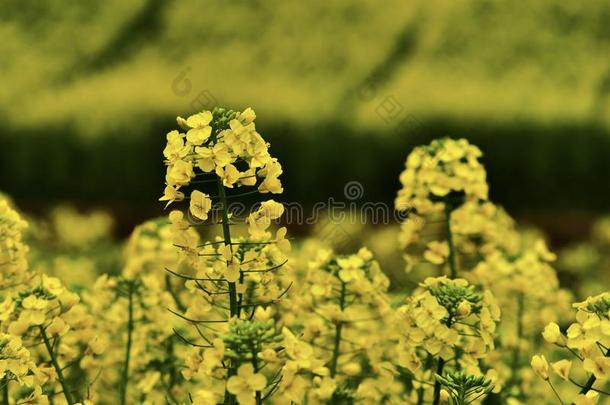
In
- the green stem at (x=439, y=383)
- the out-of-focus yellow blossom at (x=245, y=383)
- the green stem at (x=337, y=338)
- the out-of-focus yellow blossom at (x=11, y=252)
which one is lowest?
the out-of-focus yellow blossom at (x=245, y=383)

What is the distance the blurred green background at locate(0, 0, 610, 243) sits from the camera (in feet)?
26.4

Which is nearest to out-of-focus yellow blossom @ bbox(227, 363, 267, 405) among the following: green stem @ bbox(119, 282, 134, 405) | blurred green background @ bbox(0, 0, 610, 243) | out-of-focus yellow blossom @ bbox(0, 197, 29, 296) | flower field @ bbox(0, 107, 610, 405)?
flower field @ bbox(0, 107, 610, 405)

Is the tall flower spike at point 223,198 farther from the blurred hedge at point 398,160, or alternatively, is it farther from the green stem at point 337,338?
the blurred hedge at point 398,160

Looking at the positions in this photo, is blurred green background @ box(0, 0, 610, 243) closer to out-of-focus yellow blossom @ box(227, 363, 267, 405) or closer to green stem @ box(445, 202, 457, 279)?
green stem @ box(445, 202, 457, 279)

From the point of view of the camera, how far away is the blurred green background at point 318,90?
8.04 meters

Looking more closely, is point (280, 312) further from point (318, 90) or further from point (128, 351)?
point (318, 90)

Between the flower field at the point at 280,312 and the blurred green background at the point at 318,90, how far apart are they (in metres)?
4.42

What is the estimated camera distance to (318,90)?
28.7 feet

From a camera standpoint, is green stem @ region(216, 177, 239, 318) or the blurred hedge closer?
green stem @ region(216, 177, 239, 318)

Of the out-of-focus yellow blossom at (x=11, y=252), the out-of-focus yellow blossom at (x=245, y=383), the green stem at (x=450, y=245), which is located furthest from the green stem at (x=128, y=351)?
the green stem at (x=450, y=245)

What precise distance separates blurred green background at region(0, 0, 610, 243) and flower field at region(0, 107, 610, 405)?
4.42 meters

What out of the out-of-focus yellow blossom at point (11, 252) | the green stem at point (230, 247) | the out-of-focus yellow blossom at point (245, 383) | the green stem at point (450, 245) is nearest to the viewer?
the out-of-focus yellow blossom at point (245, 383)

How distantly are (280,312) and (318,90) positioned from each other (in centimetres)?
645

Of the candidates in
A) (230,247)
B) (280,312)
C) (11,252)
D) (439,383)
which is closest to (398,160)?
(280,312)
